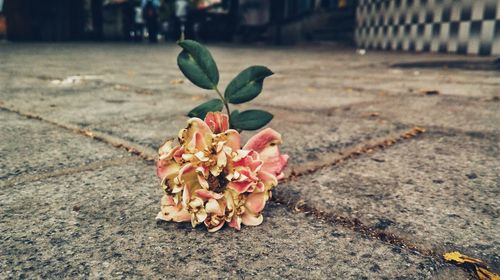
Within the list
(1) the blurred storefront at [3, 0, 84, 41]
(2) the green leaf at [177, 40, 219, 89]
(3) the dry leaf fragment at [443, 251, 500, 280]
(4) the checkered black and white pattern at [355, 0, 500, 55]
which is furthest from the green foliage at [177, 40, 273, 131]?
(1) the blurred storefront at [3, 0, 84, 41]

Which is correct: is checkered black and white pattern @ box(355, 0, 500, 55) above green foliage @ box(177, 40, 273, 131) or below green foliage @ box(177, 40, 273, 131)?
above

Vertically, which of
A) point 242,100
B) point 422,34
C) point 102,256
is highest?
point 422,34

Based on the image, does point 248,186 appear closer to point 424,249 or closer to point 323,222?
point 323,222

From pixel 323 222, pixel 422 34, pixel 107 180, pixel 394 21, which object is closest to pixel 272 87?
pixel 107 180

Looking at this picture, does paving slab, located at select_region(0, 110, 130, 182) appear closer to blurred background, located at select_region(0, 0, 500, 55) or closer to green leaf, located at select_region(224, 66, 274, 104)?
green leaf, located at select_region(224, 66, 274, 104)

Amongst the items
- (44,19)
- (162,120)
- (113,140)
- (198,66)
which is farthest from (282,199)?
(44,19)

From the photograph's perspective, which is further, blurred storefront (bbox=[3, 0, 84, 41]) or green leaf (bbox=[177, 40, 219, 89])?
blurred storefront (bbox=[3, 0, 84, 41])

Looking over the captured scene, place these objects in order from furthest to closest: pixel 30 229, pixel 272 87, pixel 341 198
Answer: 1. pixel 272 87
2. pixel 341 198
3. pixel 30 229
